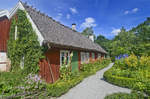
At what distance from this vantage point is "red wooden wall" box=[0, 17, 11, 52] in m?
7.63

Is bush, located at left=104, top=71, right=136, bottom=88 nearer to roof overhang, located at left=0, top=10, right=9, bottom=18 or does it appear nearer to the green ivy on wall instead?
the green ivy on wall

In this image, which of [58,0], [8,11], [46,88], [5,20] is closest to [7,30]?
[5,20]

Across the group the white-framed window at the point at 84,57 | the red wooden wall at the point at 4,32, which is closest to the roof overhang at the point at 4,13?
the red wooden wall at the point at 4,32

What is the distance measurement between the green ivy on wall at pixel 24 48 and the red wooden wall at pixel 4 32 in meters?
1.04

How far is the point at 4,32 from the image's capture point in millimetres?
7824

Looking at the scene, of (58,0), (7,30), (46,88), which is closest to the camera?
(46,88)

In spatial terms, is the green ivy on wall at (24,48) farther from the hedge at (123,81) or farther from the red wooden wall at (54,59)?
the hedge at (123,81)

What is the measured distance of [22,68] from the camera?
21.1 feet

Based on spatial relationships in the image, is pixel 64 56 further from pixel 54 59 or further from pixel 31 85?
pixel 31 85

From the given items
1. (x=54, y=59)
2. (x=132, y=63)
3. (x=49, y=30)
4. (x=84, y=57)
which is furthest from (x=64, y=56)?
(x=132, y=63)

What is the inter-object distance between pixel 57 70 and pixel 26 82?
2749 millimetres

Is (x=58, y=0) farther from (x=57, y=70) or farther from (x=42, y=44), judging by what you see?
(x=57, y=70)

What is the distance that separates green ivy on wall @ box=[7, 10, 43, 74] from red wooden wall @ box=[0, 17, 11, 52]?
1.04 meters

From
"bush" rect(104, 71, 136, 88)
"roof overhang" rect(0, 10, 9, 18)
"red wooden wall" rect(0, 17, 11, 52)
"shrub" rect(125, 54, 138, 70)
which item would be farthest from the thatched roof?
"shrub" rect(125, 54, 138, 70)
